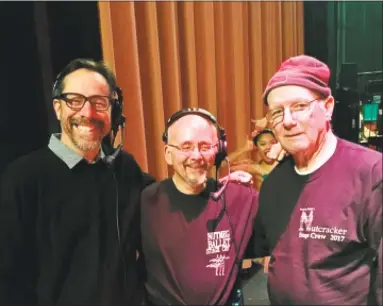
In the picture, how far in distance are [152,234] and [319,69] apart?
1.43 ft

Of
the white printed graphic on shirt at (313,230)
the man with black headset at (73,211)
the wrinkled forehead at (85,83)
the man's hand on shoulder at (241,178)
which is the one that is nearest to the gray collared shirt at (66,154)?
the man with black headset at (73,211)

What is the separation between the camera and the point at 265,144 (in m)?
0.87

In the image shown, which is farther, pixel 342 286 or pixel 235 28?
pixel 235 28

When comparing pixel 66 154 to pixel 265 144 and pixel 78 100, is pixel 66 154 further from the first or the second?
pixel 265 144

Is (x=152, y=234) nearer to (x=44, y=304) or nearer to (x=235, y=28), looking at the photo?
(x=44, y=304)

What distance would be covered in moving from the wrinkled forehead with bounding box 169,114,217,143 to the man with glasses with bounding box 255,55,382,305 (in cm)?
11

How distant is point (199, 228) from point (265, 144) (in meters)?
0.21

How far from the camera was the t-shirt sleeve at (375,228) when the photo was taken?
70 cm

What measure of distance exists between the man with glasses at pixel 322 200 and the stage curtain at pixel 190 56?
22cm

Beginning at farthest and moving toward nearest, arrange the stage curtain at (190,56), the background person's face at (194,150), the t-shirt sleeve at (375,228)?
the stage curtain at (190,56) → the background person's face at (194,150) → the t-shirt sleeve at (375,228)

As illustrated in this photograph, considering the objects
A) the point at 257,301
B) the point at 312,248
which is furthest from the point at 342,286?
the point at 257,301

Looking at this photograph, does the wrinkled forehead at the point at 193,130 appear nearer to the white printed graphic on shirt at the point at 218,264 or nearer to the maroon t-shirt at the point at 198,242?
the maroon t-shirt at the point at 198,242

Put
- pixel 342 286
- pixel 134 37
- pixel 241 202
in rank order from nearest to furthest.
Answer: pixel 342 286
pixel 241 202
pixel 134 37

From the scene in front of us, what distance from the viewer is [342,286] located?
0.74 meters
